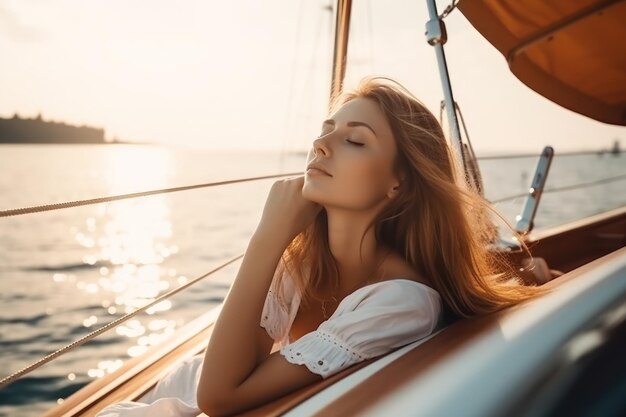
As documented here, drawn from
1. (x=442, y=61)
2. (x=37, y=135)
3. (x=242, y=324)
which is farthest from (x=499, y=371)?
(x=37, y=135)

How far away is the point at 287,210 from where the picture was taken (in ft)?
4.34

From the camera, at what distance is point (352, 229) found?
Answer: 1.44m

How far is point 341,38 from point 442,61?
0.62 m

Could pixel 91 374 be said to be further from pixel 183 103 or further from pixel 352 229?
pixel 183 103

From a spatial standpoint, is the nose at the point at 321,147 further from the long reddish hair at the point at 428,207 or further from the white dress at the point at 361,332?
the white dress at the point at 361,332

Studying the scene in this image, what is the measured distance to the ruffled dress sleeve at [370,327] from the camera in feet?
3.44

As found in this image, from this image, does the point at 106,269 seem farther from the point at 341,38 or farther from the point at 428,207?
the point at 428,207

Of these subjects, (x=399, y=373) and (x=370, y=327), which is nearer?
(x=399, y=373)

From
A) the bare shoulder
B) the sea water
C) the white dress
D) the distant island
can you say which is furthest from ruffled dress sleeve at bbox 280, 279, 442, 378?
the distant island

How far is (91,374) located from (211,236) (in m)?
15.0

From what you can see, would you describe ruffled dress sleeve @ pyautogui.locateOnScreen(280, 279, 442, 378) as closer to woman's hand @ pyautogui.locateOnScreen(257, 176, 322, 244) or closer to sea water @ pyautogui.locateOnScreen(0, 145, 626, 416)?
woman's hand @ pyautogui.locateOnScreen(257, 176, 322, 244)

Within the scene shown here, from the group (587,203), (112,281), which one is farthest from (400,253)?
(587,203)

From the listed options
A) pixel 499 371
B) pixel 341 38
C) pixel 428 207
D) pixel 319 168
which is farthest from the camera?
pixel 341 38

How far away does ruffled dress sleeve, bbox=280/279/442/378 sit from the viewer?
1.05 meters
